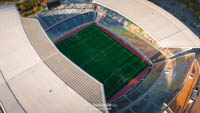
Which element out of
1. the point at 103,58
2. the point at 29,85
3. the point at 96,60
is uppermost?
the point at 29,85

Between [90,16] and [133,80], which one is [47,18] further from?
[133,80]

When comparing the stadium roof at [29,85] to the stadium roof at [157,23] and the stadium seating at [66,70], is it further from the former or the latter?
the stadium roof at [157,23]

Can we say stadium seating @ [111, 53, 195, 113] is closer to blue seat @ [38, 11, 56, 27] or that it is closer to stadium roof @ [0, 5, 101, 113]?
stadium roof @ [0, 5, 101, 113]

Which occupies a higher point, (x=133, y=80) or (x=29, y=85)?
(x=29, y=85)

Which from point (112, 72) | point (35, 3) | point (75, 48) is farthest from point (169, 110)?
point (35, 3)

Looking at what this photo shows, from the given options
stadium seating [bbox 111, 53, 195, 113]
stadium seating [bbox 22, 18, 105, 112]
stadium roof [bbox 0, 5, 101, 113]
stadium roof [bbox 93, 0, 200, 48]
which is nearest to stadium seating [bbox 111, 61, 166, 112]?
stadium seating [bbox 111, 53, 195, 113]

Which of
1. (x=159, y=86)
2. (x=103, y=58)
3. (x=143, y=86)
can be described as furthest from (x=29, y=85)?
(x=159, y=86)

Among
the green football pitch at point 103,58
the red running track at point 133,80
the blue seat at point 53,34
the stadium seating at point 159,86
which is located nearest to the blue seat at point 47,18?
the blue seat at point 53,34

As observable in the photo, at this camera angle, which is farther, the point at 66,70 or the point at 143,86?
the point at 143,86
